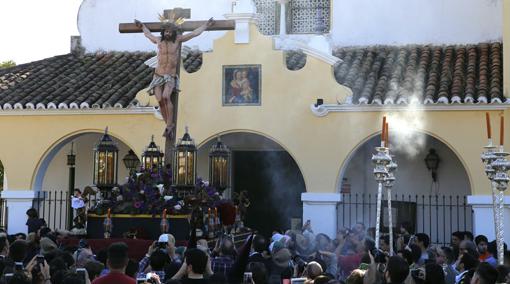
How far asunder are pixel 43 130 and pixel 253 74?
4.75 metres

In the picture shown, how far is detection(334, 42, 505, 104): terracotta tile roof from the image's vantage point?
1994 cm

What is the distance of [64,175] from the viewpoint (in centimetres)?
2394

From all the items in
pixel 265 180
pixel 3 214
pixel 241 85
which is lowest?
pixel 3 214

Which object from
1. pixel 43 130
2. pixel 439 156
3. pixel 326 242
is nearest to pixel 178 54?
pixel 326 242

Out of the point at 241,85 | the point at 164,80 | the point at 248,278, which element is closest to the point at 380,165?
the point at 248,278

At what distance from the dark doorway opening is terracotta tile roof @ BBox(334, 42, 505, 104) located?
258cm

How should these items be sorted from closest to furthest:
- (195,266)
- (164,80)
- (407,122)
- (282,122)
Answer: (195,266) < (164,80) < (407,122) < (282,122)

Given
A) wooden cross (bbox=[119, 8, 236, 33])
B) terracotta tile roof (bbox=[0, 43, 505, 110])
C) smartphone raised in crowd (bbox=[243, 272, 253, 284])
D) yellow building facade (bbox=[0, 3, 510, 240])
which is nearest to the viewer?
smartphone raised in crowd (bbox=[243, 272, 253, 284])

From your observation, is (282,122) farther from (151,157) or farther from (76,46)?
(76,46)

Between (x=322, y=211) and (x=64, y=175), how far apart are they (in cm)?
680

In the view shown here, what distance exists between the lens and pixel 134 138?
2153 cm

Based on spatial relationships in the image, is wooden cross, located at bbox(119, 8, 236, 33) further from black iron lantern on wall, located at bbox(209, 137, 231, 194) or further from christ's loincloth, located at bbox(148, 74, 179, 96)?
black iron lantern on wall, located at bbox(209, 137, 231, 194)

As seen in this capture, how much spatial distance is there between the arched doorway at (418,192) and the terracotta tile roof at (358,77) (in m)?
1.27

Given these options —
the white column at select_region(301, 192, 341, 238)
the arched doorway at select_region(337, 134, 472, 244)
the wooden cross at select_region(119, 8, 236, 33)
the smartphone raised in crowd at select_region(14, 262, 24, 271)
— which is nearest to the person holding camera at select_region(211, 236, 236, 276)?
the smartphone raised in crowd at select_region(14, 262, 24, 271)
